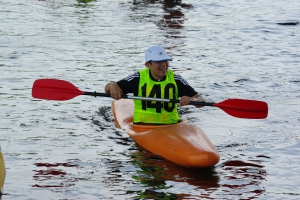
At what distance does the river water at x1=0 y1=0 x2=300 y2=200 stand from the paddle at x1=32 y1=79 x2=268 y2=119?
49 centimetres

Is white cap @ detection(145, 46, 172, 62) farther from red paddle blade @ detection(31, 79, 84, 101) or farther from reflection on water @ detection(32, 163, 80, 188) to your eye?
reflection on water @ detection(32, 163, 80, 188)

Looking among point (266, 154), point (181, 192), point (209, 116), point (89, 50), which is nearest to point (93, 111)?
point (209, 116)

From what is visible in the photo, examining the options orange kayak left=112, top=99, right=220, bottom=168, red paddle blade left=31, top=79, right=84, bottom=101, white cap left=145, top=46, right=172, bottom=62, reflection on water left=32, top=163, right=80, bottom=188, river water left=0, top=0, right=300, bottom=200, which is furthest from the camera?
red paddle blade left=31, top=79, right=84, bottom=101

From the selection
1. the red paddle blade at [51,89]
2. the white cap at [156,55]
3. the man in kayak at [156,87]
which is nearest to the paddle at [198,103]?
the red paddle blade at [51,89]

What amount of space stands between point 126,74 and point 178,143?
5569 mm

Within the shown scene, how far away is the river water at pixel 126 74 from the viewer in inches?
278

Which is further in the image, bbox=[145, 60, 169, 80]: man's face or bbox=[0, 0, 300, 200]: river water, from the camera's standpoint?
bbox=[145, 60, 169, 80]: man's face

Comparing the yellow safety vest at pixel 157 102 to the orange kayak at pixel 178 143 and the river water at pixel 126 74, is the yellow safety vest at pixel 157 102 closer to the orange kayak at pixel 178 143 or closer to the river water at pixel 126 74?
the orange kayak at pixel 178 143

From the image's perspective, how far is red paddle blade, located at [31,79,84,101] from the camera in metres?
8.47

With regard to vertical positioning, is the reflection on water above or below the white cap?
below

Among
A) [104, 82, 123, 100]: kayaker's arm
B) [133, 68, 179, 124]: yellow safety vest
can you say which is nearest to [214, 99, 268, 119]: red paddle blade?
[133, 68, 179, 124]: yellow safety vest

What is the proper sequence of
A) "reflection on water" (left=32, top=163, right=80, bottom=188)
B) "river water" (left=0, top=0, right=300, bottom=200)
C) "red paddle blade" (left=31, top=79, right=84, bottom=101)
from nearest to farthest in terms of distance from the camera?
"reflection on water" (left=32, top=163, right=80, bottom=188), "river water" (left=0, top=0, right=300, bottom=200), "red paddle blade" (left=31, top=79, right=84, bottom=101)

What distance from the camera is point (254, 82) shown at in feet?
41.5

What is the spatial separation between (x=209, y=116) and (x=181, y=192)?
3.47 m
